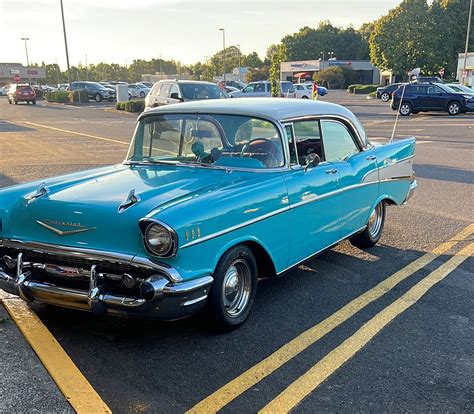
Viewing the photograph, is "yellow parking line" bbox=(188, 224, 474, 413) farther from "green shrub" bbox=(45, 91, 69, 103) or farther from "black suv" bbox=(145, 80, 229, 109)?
"green shrub" bbox=(45, 91, 69, 103)

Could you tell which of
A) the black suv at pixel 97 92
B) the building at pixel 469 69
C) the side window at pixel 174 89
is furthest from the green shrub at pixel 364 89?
the side window at pixel 174 89

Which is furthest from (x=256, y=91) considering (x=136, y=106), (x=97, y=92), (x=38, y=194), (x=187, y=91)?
(x=38, y=194)

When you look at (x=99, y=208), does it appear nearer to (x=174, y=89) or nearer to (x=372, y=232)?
(x=372, y=232)

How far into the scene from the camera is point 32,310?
4.07 meters

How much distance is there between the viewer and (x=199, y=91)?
18203mm

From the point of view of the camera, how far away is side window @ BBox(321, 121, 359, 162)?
4.92 metres

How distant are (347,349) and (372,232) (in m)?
2.41

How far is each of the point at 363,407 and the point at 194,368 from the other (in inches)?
41.3

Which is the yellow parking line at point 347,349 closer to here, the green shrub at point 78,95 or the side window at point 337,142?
the side window at point 337,142

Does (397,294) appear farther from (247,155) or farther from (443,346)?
(247,155)

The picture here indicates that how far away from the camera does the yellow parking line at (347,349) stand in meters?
2.92

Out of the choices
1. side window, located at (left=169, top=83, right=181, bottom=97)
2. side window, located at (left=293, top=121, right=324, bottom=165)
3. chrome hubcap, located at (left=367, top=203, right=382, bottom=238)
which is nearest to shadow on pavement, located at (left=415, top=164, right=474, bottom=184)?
chrome hubcap, located at (left=367, top=203, right=382, bottom=238)

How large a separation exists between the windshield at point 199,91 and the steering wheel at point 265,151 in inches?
553

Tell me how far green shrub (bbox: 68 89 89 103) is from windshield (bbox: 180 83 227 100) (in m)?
26.9
